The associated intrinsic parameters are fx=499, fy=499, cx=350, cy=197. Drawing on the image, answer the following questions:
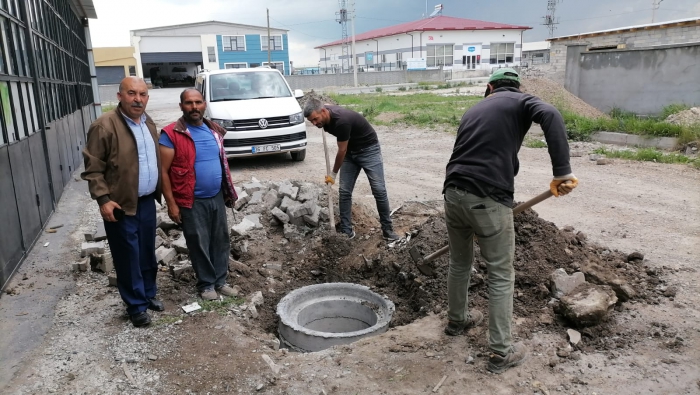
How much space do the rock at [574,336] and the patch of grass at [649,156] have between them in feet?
23.5

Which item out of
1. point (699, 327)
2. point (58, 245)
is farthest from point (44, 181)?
point (699, 327)

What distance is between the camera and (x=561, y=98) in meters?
14.9

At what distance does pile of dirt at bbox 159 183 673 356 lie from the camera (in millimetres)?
4074

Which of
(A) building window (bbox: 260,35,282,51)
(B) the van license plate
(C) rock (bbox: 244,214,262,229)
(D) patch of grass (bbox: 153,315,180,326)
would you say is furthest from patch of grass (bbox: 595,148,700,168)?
(A) building window (bbox: 260,35,282,51)

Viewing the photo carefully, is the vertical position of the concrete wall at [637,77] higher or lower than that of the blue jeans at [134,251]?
higher

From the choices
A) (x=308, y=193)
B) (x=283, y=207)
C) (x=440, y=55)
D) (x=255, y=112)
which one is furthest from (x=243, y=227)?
(x=440, y=55)

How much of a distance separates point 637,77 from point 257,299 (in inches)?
535

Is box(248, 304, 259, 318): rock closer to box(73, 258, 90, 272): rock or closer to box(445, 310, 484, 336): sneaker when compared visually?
box(445, 310, 484, 336): sneaker

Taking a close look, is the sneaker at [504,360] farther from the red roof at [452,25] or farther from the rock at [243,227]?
the red roof at [452,25]

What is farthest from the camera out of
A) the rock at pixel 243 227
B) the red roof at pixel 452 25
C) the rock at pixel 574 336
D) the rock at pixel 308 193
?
the red roof at pixel 452 25

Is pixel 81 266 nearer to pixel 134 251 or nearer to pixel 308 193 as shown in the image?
pixel 134 251

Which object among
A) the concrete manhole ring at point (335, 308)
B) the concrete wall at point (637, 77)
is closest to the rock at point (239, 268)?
the concrete manhole ring at point (335, 308)

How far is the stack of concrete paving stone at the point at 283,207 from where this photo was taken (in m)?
6.15

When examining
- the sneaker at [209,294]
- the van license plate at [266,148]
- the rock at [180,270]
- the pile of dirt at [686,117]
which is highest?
the pile of dirt at [686,117]
